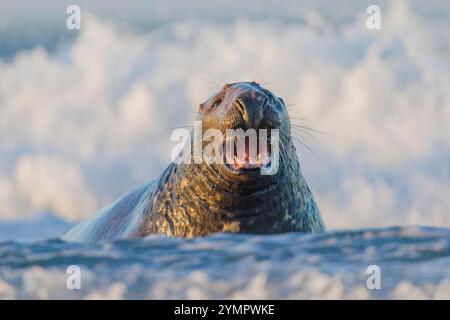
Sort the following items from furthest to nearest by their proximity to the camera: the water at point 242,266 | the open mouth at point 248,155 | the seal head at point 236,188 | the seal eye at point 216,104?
the seal eye at point 216,104, the seal head at point 236,188, the open mouth at point 248,155, the water at point 242,266

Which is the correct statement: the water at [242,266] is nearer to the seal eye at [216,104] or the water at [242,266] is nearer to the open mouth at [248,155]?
the open mouth at [248,155]

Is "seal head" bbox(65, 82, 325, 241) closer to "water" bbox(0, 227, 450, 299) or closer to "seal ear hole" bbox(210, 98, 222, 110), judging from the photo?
"seal ear hole" bbox(210, 98, 222, 110)

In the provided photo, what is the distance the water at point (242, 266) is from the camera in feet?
45.9

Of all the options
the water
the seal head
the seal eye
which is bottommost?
the water

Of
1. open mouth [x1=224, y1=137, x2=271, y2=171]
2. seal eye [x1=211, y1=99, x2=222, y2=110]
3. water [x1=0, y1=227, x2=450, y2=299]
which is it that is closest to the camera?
water [x1=0, y1=227, x2=450, y2=299]

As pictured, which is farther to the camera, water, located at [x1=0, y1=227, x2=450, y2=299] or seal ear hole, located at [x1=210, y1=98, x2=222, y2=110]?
seal ear hole, located at [x1=210, y1=98, x2=222, y2=110]

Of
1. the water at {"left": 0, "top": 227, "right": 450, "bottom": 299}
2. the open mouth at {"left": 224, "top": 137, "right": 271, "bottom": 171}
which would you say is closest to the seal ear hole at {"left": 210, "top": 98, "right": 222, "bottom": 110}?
the open mouth at {"left": 224, "top": 137, "right": 271, "bottom": 171}

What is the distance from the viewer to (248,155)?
14.9 metres

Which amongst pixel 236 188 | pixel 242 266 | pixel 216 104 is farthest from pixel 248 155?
pixel 242 266

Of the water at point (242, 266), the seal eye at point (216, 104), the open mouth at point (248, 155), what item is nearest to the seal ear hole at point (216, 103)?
the seal eye at point (216, 104)

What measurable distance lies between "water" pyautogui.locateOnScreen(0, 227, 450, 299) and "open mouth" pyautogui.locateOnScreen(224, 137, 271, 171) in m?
0.86

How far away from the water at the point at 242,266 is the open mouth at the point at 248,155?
0.86 meters

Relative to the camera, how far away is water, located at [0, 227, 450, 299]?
13992mm
